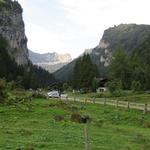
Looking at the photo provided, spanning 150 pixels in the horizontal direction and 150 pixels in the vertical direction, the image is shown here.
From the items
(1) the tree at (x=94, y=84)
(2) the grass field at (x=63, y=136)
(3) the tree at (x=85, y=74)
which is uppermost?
(3) the tree at (x=85, y=74)

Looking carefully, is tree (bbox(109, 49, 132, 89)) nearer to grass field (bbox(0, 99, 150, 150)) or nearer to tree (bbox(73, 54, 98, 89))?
tree (bbox(73, 54, 98, 89))

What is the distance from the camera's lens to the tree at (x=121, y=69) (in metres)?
138

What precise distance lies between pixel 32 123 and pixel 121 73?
102 m

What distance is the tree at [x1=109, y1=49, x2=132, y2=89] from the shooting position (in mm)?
137875

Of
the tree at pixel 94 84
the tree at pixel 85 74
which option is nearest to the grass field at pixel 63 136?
the tree at pixel 94 84

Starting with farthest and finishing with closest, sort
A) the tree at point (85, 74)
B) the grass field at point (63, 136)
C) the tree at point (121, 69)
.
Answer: the tree at point (85, 74) → the tree at point (121, 69) → the grass field at point (63, 136)

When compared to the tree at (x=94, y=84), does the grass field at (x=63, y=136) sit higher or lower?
lower

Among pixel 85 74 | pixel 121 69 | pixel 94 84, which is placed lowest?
pixel 94 84

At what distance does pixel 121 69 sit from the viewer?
13875 centimetres

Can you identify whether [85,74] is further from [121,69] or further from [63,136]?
[63,136]

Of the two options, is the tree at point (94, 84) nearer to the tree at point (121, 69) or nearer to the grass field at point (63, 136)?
the tree at point (121, 69)

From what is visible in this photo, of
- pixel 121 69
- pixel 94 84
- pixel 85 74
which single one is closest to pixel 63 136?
pixel 121 69

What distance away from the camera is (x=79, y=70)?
16325cm

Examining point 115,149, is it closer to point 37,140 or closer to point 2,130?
point 37,140
